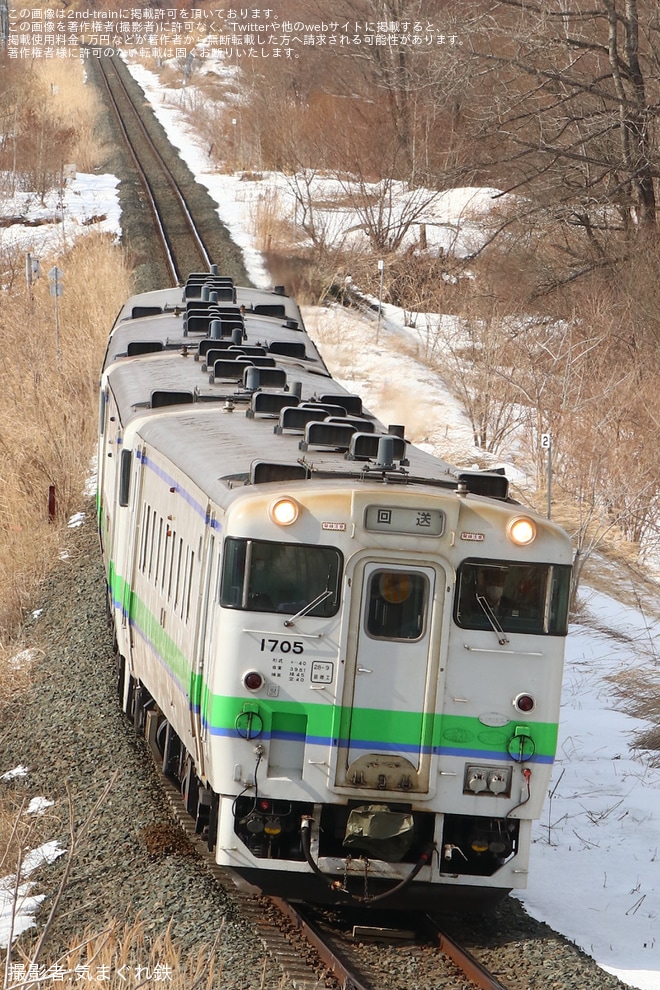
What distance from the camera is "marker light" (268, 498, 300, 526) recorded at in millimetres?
7648

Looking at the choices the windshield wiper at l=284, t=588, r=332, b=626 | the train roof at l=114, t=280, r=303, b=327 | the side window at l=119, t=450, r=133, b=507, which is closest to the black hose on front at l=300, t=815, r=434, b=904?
the windshield wiper at l=284, t=588, r=332, b=626

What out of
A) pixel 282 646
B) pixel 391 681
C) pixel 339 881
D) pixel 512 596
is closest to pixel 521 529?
pixel 512 596

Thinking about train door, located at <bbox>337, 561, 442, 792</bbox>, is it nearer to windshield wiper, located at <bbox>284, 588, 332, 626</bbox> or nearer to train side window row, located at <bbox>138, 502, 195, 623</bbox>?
windshield wiper, located at <bbox>284, 588, 332, 626</bbox>

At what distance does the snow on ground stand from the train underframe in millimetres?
872

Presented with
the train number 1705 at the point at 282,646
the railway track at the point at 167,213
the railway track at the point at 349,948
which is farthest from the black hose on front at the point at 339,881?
the railway track at the point at 167,213

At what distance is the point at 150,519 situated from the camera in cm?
1019

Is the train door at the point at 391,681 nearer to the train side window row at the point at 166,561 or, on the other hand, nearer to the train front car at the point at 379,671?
the train front car at the point at 379,671

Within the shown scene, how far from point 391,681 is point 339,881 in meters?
1.29

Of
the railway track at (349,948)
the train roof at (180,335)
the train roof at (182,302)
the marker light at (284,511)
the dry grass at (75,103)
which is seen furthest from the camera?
the dry grass at (75,103)

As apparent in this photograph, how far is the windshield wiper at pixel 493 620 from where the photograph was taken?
784 centimetres

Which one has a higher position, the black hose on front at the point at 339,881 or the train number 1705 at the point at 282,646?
the train number 1705 at the point at 282,646

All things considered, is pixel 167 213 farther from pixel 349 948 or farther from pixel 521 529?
pixel 349 948

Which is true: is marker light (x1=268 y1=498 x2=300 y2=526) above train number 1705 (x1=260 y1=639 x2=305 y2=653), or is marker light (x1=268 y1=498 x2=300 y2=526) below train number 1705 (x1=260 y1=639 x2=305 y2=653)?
above

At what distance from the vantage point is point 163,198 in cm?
3703
